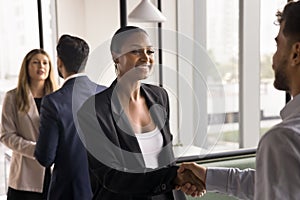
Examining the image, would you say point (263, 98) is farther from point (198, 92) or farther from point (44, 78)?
point (198, 92)

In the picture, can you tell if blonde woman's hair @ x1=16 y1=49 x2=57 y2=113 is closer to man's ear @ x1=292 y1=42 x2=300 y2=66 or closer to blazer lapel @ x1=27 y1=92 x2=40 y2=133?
blazer lapel @ x1=27 y1=92 x2=40 y2=133

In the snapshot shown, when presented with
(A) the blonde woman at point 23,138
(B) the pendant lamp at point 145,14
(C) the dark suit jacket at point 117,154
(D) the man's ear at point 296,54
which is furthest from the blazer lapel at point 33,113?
(D) the man's ear at point 296,54

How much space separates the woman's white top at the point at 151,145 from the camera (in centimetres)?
139

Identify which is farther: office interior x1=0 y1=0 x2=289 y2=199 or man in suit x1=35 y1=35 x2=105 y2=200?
man in suit x1=35 y1=35 x2=105 y2=200

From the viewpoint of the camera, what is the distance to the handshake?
60.6 inches

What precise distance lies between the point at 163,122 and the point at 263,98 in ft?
10.7

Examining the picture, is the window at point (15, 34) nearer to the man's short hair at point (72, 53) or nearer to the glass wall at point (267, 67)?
the man's short hair at point (72, 53)

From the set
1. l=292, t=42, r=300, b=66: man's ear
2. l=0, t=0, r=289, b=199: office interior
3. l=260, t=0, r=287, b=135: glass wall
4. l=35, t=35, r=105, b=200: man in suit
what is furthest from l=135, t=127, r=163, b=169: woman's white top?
l=260, t=0, r=287, b=135: glass wall

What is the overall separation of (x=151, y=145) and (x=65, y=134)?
Result: 76 centimetres

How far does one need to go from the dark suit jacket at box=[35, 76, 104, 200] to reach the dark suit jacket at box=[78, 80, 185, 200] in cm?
59

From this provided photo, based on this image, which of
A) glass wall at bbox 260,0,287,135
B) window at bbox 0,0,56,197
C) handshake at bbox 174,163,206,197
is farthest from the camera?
glass wall at bbox 260,0,287,135

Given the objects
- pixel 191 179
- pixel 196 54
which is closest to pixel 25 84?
pixel 196 54

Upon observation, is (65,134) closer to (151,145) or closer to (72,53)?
(72,53)

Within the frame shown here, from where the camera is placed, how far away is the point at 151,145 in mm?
1408
